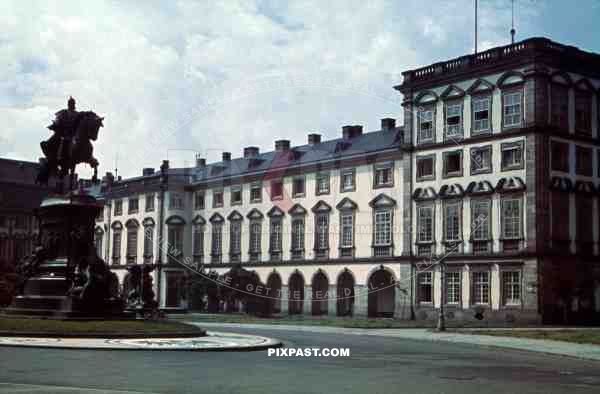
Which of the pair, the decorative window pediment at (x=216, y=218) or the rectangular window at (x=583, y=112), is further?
the decorative window pediment at (x=216, y=218)

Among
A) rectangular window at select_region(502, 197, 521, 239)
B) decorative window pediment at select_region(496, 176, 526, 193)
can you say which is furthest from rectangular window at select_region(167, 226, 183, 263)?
rectangular window at select_region(502, 197, 521, 239)

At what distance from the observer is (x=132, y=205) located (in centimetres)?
8938

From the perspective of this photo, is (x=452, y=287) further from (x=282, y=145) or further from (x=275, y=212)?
(x=282, y=145)

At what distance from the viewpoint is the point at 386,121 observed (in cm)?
7112

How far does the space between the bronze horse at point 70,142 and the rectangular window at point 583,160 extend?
34441mm

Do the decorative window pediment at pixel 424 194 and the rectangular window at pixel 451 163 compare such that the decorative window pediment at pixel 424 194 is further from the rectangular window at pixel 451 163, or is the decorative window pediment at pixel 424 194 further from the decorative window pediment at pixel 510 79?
the decorative window pediment at pixel 510 79

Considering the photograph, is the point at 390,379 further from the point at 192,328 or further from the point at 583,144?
the point at 583,144

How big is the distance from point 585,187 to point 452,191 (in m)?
8.40

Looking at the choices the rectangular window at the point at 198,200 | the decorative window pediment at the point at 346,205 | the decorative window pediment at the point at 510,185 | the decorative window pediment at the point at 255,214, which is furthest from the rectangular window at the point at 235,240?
the decorative window pediment at the point at 510,185

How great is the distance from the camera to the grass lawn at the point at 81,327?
27719 mm

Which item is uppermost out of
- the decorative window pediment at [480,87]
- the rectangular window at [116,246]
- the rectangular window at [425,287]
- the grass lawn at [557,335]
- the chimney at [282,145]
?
the decorative window pediment at [480,87]

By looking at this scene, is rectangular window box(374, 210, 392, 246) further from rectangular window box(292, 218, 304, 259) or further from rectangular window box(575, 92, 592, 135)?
rectangular window box(575, 92, 592, 135)

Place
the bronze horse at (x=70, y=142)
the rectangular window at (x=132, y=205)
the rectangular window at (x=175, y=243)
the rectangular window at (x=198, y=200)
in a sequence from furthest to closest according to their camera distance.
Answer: the rectangular window at (x=132, y=205)
the rectangular window at (x=175, y=243)
the rectangular window at (x=198, y=200)
the bronze horse at (x=70, y=142)

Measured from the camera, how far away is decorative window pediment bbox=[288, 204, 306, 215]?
72188 mm
